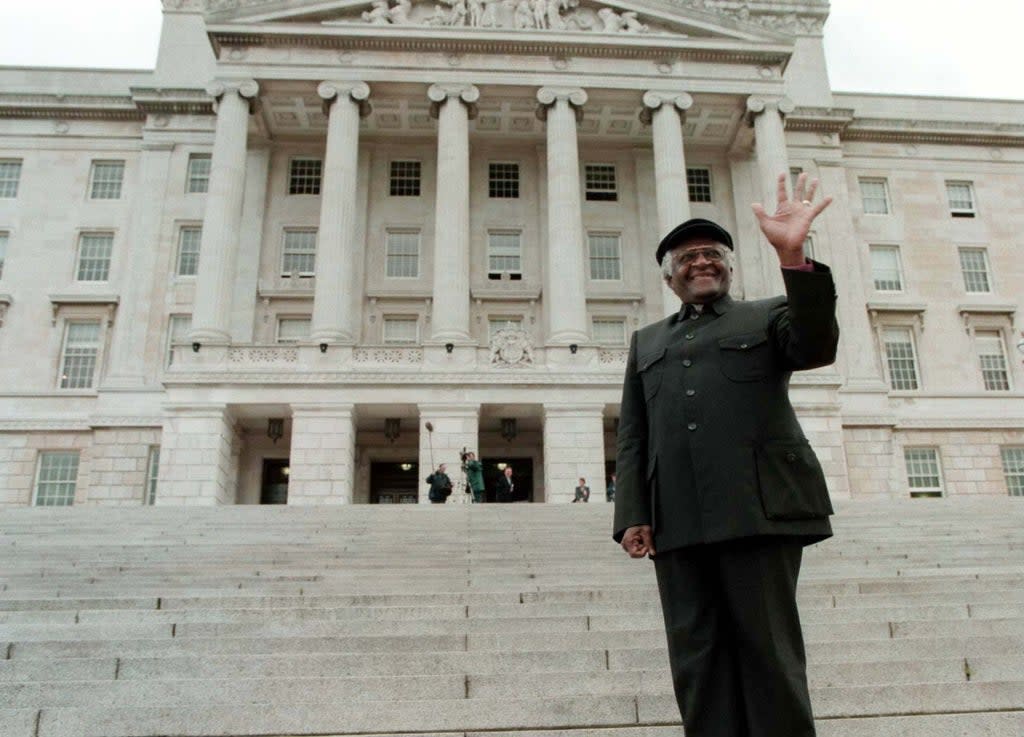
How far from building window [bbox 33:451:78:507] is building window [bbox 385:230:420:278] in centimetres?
1417

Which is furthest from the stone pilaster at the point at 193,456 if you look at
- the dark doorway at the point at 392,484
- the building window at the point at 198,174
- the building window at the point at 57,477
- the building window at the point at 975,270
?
the building window at the point at 975,270

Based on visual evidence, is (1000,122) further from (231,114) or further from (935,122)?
(231,114)

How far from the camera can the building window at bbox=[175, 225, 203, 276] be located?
34156 mm

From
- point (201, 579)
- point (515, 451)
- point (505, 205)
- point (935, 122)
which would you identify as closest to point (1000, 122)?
point (935, 122)

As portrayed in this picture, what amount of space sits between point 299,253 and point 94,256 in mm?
8659

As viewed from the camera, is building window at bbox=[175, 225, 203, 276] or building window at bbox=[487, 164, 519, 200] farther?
building window at bbox=[487, 164, 519, 200]

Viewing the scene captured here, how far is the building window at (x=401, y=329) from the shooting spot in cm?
3400

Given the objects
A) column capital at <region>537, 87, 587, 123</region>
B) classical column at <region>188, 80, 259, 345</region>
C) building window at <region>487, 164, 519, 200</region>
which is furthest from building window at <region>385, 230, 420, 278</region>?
column capital at <region>537, 87, 587, 123</region>

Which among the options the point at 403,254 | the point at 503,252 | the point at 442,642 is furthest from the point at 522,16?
the point at 442,642

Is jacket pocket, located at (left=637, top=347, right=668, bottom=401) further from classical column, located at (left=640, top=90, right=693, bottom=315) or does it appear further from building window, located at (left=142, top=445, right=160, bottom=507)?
building window, located at (left=142, top=445, right=160, bottom=507)

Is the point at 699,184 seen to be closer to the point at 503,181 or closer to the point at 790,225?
the point at 503,181

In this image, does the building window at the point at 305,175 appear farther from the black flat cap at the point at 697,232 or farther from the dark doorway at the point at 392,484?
the black flat cap at the point at 697,232

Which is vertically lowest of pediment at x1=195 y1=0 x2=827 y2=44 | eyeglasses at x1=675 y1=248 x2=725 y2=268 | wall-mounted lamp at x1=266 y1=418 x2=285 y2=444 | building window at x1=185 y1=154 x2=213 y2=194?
eyeglasses at x1=675 y1=248 x2=725 y2=268

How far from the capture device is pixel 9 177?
119 feet
